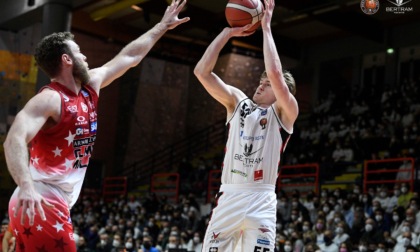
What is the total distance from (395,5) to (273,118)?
626 inches

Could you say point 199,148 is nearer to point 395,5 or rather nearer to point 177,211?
point 177,211

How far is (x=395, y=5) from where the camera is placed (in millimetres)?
20203

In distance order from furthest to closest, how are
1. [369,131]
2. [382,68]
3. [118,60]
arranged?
1. [382,68]
2. [369,131]
3. [118,60]

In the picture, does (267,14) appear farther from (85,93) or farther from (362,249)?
(362,249)

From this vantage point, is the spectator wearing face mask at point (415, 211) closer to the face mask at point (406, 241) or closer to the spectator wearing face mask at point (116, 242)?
the face mask at point (406, 241)

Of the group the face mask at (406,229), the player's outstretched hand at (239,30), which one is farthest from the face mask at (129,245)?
the player's outstretched hand at (239,30)

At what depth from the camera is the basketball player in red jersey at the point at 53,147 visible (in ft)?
12.1

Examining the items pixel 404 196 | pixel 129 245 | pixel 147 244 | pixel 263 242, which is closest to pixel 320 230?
pixel 404 196

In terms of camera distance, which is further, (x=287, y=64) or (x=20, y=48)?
(x=287, y=64)

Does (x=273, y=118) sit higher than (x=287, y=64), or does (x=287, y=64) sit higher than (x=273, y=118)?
(x=287, y=64)

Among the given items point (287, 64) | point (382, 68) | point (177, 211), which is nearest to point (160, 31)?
point (177, 211)

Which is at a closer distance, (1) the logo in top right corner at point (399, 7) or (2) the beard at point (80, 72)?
(2) the beard at point (80, 72)

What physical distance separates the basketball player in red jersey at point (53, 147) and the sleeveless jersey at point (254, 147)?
5.11 feet

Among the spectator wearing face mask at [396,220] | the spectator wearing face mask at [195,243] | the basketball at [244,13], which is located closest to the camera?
the basketball at [244,13]
